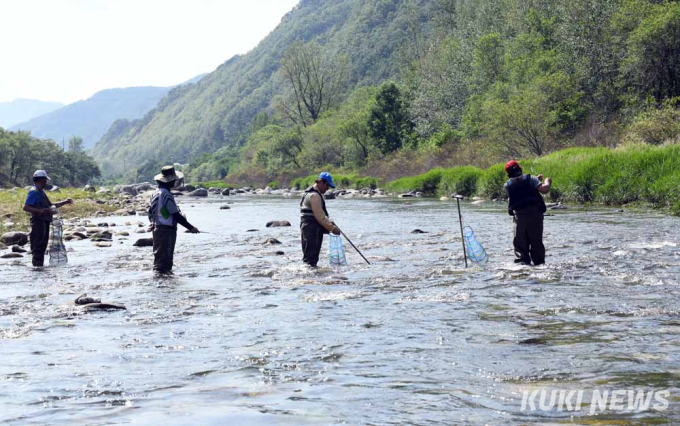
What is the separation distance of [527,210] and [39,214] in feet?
34.5

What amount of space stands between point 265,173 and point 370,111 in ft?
94.9

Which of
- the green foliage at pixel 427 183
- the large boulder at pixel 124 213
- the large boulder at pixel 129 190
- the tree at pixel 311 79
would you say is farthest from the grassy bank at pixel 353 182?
the tree at pixel 311 79

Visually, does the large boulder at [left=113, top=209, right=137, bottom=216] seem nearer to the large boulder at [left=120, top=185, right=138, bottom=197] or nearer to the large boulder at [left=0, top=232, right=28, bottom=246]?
the large boulder at [left=0, top=232, right=28, bottom=246]

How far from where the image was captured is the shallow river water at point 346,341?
5.54 m

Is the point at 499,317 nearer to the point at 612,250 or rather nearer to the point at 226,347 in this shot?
the point at 226,347

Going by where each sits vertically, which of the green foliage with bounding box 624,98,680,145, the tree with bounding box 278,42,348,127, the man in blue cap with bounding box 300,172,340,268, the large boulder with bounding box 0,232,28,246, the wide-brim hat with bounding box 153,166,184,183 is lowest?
the large boulder with bounding box 0,232,28,246

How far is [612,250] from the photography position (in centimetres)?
1534

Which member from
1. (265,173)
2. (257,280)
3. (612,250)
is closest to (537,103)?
(612,250)

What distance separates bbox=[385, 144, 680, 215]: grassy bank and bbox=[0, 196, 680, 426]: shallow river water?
40.2ft

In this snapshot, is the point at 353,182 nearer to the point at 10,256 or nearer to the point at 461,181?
the point at 461,181

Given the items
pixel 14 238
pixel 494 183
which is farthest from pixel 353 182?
pixel 14 238

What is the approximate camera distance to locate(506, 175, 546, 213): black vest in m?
12.7

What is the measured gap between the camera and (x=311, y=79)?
115438 millimetres

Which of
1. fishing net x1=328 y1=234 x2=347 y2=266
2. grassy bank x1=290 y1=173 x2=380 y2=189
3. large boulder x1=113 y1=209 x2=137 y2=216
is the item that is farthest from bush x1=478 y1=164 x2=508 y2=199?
grassy bank x1=290 y1=173 x2=380 y2=189
